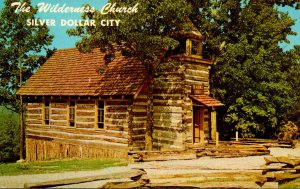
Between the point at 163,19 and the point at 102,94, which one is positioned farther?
the point at 102,94

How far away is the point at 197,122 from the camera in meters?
22.6

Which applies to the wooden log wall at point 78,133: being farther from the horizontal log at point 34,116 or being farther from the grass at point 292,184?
the grass at point 292,184

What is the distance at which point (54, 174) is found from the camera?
570 inches

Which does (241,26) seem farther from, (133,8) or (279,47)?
(133,8)

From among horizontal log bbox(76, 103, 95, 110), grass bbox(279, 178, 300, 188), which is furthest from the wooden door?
grass bbox(279, 178, 300, 188)

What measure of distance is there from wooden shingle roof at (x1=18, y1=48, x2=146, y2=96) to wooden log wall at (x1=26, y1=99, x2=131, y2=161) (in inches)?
35.9

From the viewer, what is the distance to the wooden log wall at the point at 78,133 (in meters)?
21.1

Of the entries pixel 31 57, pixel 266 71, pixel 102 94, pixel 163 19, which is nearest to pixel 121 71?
pixel 102 94

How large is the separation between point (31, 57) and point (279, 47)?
21664mm

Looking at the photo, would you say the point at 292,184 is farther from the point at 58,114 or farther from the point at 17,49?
the point at 17,49

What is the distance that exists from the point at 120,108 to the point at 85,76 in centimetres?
475

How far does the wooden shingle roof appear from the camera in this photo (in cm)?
2109

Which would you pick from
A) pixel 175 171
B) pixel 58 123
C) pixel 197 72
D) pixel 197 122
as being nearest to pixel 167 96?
pixel 197 72

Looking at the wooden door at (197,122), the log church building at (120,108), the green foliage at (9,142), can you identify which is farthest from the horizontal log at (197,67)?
the green foliage at (9,142)
